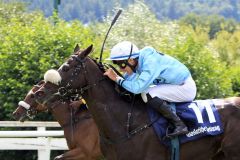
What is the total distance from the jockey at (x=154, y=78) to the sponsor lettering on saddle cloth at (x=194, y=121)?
0.30 ft

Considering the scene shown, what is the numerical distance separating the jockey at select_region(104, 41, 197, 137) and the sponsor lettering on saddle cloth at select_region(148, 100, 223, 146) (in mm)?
91

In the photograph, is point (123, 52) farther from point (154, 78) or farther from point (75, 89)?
point (75, 89)

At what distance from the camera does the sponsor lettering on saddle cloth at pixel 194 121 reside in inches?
271

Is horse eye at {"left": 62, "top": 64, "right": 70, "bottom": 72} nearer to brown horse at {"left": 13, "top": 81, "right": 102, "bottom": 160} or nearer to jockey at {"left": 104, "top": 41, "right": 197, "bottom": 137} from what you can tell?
jockey at {"left": 104, "top": 41, "right": 197, "bottom": 137}

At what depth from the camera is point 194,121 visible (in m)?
7.00

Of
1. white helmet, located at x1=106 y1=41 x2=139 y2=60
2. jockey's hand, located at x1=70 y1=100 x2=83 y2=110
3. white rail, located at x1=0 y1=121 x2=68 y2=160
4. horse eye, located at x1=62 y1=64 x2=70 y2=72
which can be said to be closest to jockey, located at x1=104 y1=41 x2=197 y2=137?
white helmet, located at x1=106 y1=41 x2=139 y2=60

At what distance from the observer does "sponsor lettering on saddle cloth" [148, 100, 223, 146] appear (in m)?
6.89

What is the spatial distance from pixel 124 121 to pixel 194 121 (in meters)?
0.78

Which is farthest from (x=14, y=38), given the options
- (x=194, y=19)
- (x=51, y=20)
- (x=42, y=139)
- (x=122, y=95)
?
(x=194, y=19)

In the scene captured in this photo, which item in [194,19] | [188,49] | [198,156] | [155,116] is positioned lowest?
[198,156]

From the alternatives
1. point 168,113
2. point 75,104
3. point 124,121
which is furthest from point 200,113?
point 75,104

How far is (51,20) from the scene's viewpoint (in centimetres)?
1497

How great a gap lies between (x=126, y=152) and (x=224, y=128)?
1175mm

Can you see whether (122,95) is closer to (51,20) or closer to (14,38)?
(14,38)
